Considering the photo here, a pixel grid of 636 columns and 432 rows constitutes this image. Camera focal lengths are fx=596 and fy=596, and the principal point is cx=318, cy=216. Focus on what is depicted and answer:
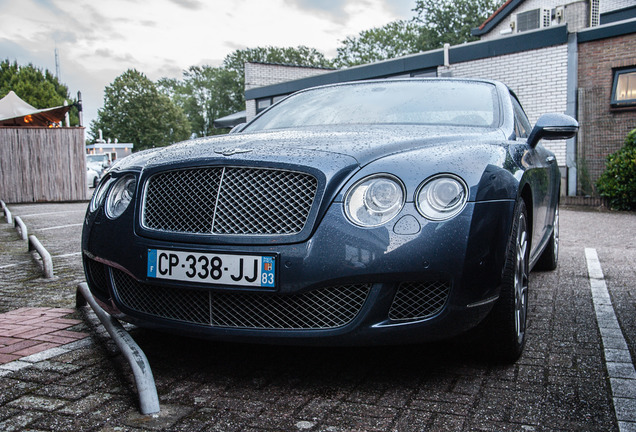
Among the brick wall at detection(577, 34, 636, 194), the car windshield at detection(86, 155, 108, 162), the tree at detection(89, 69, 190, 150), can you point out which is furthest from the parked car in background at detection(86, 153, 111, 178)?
the tree at detection(89, 69, 190, 150)

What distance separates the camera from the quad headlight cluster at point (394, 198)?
2258mm

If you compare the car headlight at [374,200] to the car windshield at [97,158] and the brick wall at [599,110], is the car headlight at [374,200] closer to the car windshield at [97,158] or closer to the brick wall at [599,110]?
the brick wall at [599,110]

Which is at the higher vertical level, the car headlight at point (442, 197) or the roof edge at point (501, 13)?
the roof edge at point (501, 13)

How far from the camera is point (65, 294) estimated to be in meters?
4.30

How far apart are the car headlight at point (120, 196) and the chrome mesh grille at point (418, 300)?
4.23 feet

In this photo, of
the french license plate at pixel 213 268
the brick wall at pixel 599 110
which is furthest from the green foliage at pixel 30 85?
the french license plate at pixel 213 268

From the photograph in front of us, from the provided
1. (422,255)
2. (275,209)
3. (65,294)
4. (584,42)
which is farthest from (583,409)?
(584,42)

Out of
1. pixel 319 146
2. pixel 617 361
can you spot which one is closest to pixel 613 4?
pixel 617 361

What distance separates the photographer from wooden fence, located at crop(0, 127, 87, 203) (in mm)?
15438

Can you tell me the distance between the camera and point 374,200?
2.31 meters

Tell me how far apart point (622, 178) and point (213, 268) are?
37.7 ft

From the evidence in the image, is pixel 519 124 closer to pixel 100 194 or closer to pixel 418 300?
pixel 418 300

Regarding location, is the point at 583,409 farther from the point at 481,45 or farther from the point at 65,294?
the point at 481,45

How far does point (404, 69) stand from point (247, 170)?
15.9m
